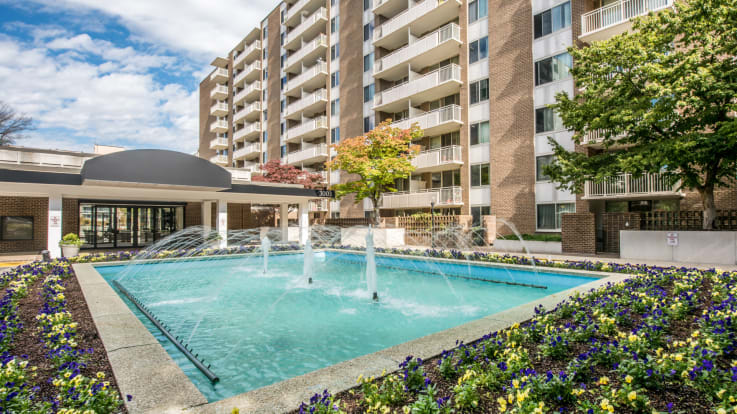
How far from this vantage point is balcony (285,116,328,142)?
37.8 meters

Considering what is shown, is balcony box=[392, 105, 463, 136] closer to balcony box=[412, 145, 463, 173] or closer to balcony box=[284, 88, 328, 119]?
balcony box=[412, 145, 463, 173]

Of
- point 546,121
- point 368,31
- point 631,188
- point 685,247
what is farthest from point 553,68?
point 368,31

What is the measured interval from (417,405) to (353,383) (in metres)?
0.90

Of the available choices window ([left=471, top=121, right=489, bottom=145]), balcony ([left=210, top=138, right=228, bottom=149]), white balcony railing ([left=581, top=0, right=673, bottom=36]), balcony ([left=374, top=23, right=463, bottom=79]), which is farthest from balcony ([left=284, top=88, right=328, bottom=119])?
white balcony railing ([left=581, top=0, right=673, bottom=36])

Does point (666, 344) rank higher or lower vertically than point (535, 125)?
lower

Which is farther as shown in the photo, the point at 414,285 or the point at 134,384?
the point at 414,285

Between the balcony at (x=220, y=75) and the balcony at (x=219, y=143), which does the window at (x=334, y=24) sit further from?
the balcony at (x=219, y=143)

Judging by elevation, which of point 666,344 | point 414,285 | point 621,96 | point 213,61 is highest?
point 213,61

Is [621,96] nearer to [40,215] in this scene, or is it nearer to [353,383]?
[353,383]

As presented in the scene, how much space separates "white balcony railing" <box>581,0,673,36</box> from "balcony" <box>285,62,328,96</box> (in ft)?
78.5

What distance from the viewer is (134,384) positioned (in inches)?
142

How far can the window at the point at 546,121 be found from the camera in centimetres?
2169

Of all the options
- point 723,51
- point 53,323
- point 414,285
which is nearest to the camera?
point 53,323

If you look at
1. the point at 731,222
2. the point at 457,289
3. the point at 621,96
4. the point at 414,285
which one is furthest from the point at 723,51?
the point at 414,285
